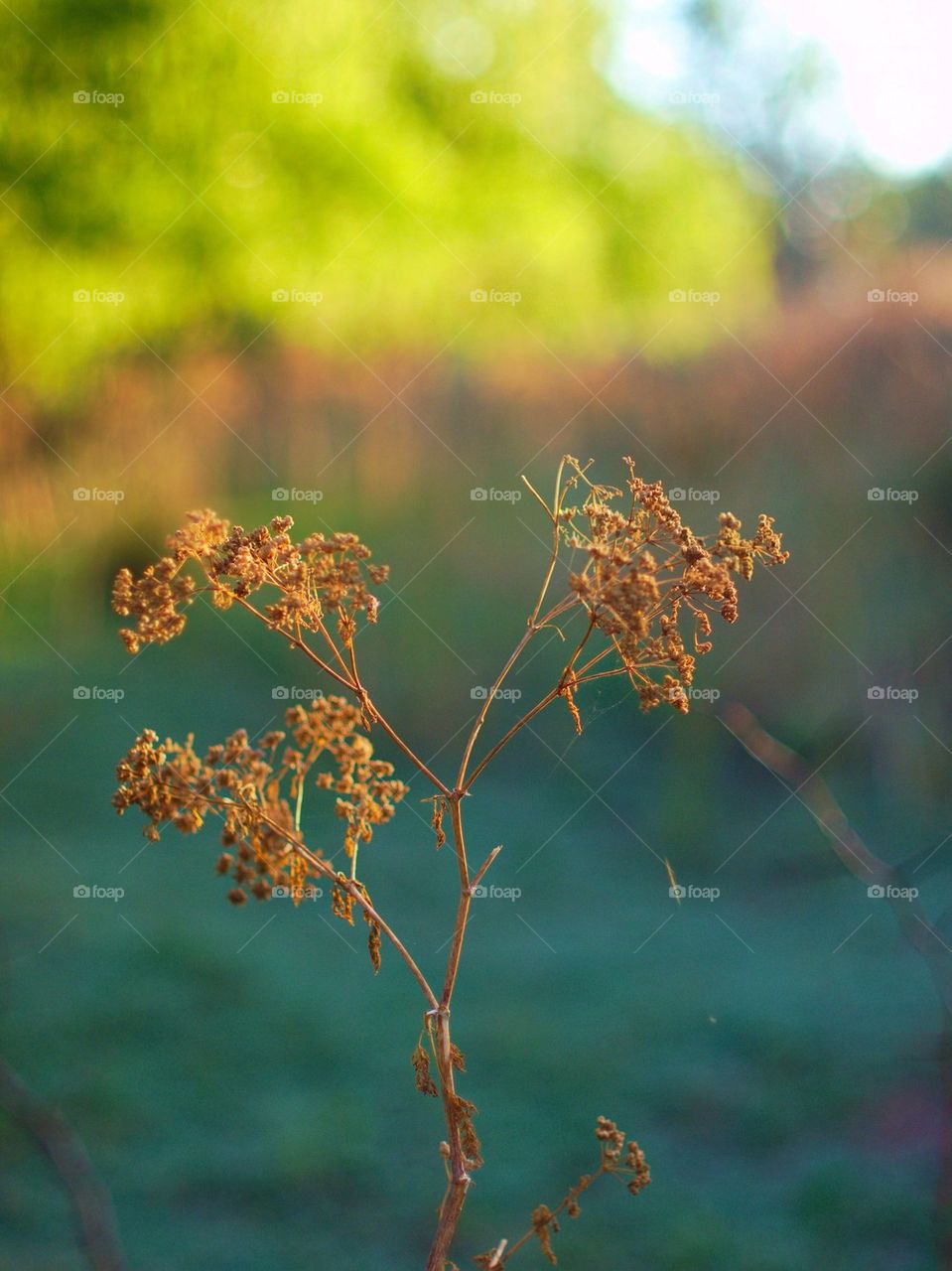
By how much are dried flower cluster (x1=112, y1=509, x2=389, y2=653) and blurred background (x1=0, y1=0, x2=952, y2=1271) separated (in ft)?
2.66

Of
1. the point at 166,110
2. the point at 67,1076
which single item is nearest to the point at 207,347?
the point at 166,110

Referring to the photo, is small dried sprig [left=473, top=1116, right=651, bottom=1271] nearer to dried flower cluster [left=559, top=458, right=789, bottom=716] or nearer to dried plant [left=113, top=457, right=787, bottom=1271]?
dried plant [left=113, top=457, right=787, bottom=1271]

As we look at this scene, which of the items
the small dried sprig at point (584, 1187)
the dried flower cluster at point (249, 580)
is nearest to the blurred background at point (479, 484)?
the small dried sprig at point (584, 1187)

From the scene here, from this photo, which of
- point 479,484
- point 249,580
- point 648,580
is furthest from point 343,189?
point 648,580

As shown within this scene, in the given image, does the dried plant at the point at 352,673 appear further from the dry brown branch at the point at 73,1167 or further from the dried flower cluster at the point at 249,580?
the dry brown branch at the point at 73,1167

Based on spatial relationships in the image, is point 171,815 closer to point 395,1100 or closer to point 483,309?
point 395,1100

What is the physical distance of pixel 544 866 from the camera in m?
1.60

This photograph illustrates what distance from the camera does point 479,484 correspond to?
1.64 meters

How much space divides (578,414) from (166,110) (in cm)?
69

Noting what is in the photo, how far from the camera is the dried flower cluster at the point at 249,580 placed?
0.76 m

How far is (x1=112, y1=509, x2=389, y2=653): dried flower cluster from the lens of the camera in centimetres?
76

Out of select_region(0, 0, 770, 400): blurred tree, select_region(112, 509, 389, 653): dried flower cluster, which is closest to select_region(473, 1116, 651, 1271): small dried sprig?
select_region(112, 509, 389, 653): dried flower cluster

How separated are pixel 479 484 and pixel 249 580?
0.90 m

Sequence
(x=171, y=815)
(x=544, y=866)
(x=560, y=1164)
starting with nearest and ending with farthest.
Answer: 1. (x=171, y=815)
2. (x=560, y=1164)
3. (x=544, y=866)
